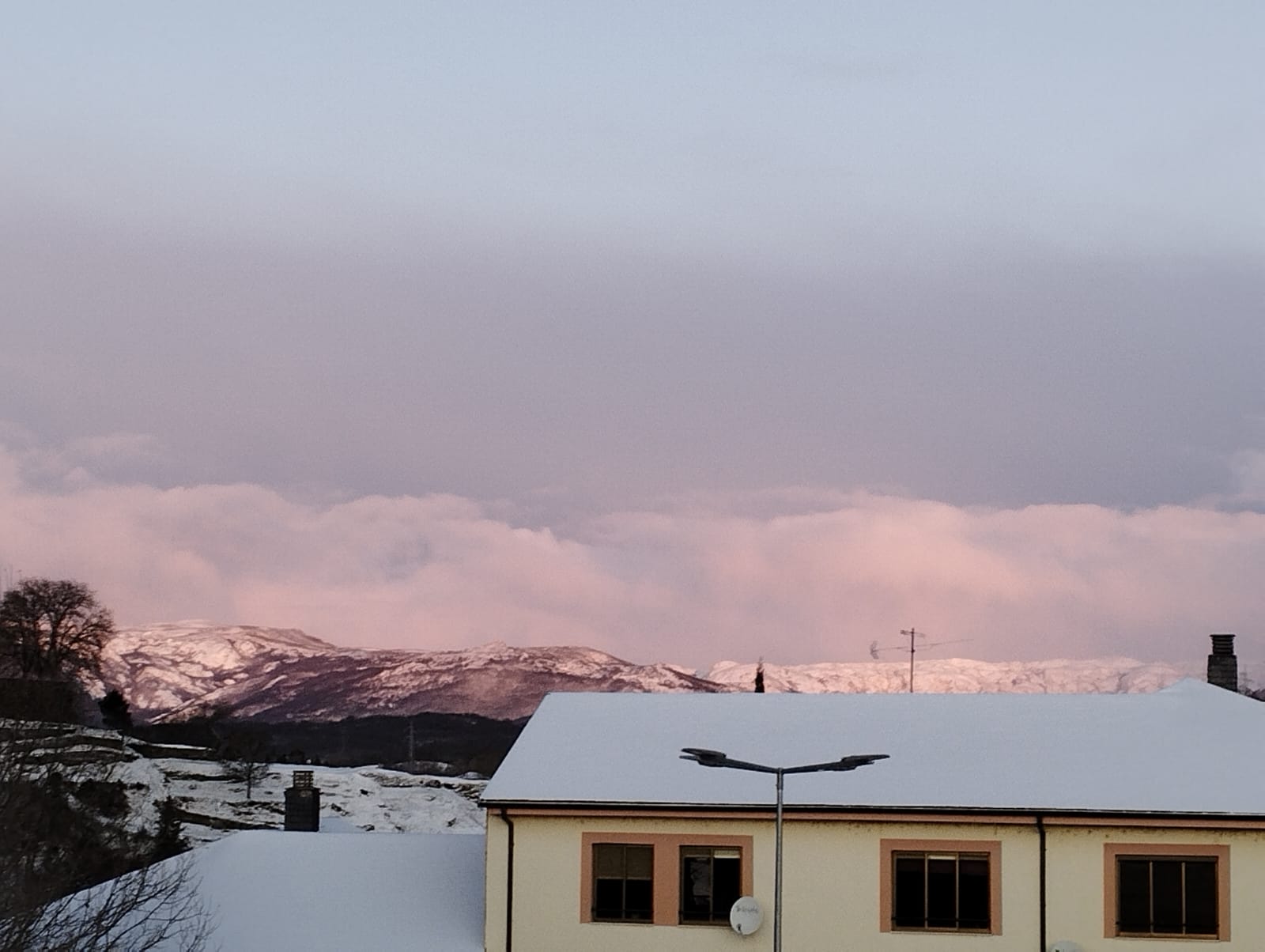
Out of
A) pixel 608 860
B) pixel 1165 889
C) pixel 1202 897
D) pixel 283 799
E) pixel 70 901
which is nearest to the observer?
pixel 70 901

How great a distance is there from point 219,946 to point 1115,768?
17.1 meters

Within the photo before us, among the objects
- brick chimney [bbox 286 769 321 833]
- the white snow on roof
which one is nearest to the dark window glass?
the white snow on roof

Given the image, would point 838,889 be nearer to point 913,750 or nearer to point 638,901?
point 913,750

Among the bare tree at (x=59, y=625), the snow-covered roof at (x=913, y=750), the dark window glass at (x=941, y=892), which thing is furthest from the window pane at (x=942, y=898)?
the bare tree at (x=59, y=625)

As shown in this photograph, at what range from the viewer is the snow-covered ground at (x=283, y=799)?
298 feet

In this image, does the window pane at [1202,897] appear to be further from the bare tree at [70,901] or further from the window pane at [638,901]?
the bare tree at [70,901]

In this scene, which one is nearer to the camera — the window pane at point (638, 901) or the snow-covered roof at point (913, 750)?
the snow-covered roof at point (913, 750)

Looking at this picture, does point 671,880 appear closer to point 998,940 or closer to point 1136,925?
point 998,940

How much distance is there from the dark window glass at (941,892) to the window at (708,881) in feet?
9.57

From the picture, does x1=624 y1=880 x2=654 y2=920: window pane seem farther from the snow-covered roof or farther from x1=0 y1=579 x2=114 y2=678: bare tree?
x1=0 y1=579 x2=114 y2=678: bare tree

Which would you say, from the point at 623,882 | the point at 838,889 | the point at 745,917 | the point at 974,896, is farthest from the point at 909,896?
the point at 623,882

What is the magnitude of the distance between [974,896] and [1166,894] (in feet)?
11.1

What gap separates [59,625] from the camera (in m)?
121

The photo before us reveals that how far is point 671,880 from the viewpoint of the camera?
1217 inches
